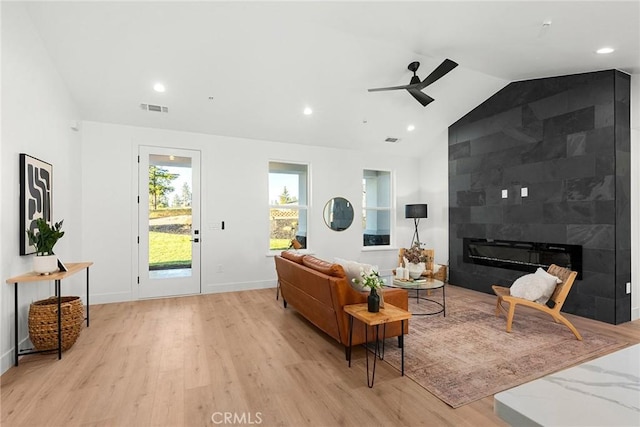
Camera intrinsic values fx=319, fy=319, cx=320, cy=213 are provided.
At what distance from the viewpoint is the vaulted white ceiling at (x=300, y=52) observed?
9.99 feet

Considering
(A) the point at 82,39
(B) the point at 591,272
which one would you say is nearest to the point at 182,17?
(A) the point at 82,39

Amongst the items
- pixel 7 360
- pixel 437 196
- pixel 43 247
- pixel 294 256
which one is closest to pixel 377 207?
pixel 437 196

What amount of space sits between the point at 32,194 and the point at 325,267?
295 cm

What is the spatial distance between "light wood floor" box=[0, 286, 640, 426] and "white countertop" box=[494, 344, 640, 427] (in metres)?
1.58

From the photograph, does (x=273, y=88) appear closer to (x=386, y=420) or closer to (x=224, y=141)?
(x=224, y=141)

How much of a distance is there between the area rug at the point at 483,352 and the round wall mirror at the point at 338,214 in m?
2.77

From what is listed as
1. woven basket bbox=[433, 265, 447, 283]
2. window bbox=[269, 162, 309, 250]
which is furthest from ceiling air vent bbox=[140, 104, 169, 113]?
woven basket bbox=[433, 265, 447, 283]

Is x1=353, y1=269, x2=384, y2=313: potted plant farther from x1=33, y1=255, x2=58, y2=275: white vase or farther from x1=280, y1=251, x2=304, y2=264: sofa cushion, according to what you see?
x1=33, y1=255, x2=58, y2=275: white vase

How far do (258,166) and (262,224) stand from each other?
1059 mm

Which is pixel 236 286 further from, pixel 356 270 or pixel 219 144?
pixel 356 270

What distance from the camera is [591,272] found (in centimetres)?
413

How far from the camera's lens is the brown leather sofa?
2.92 m

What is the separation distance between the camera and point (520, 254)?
195 inches

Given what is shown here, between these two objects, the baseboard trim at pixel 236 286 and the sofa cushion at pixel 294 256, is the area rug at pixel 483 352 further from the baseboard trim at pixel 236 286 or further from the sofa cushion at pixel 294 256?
the baseboard trim at pixel 236 286
